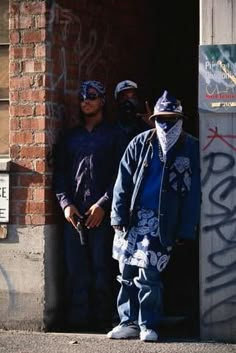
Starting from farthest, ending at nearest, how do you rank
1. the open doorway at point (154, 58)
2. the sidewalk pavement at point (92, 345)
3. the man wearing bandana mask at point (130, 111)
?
the open doorway at point (154, 58), the man wearing bandana mask at point (130, 111), the sidewalk pavement at point (92, 345)

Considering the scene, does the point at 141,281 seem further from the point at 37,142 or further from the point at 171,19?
the point at 171,19

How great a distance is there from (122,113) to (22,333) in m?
2.12

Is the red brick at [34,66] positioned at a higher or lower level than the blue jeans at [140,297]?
higher

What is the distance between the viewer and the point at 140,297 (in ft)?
22.0

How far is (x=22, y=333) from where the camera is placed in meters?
7.11

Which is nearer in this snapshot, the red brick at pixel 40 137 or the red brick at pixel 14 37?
the red brick at pixel 40 137

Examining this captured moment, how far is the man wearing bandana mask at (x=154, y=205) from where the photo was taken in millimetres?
6590

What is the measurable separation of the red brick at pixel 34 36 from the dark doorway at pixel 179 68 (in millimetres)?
2198

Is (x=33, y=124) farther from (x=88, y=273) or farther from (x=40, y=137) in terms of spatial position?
(x=88, y=273)

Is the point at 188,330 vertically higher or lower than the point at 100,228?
lower

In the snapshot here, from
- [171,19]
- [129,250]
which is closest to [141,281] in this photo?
[129,250]

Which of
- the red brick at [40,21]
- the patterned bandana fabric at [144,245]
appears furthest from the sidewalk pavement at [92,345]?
the red brick at [40,21]

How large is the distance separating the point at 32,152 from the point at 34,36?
987 millimetres

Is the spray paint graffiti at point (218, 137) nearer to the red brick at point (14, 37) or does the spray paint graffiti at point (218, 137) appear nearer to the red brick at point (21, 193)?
the red brick at point (21, 193)
